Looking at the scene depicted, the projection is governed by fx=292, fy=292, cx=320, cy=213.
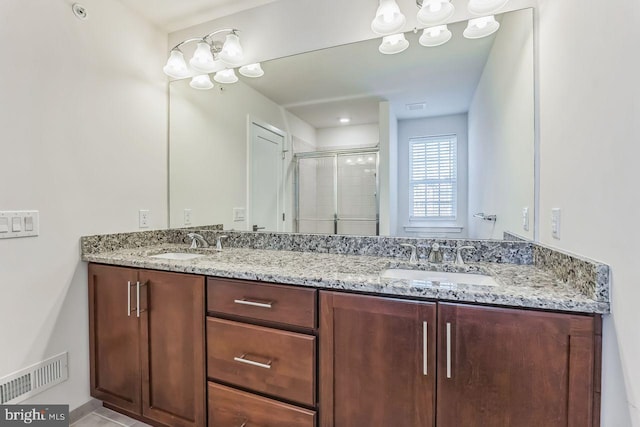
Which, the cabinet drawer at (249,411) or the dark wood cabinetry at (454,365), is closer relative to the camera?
the dark wood cabinetry at (454,365)

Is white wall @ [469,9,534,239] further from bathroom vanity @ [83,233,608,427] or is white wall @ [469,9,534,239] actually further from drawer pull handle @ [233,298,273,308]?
drawer pull handle @ [233,298,273,308]

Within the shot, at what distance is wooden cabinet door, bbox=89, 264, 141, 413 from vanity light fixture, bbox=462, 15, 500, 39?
2.06 m

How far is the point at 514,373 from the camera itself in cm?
89

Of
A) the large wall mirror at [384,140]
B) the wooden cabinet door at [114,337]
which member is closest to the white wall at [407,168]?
the large wall mirror at [384,140]

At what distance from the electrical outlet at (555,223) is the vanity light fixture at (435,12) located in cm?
102

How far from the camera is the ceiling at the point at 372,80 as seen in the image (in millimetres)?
1530

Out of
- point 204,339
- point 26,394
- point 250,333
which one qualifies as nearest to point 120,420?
point 26,394

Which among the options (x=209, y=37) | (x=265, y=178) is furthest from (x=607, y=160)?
(x=209, y=37)

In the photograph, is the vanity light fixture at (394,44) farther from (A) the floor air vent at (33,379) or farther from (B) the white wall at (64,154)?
(A) the floor air vent at (33,379)

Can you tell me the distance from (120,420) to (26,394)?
455mm

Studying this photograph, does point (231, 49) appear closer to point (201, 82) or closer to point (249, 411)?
point (201, 82)

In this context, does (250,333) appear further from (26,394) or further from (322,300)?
(26,394)

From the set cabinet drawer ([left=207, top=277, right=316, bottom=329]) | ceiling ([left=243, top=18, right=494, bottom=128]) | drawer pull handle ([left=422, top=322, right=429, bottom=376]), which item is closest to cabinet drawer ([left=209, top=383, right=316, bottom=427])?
cabinet drawer ([left=207, top=277, right=316, bottom=329])

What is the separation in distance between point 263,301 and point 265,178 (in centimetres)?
102
